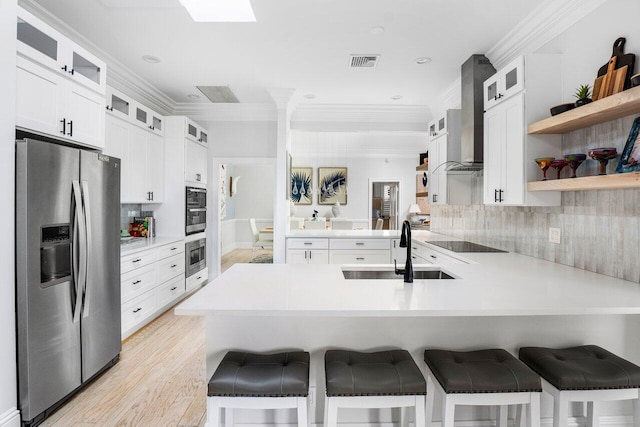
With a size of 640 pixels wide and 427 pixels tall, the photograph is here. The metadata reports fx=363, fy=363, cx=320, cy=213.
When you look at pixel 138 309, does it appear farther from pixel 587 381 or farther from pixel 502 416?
pixel 587 381

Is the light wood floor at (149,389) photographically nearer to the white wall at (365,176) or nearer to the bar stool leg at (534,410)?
the bar stool leg at (534,410)

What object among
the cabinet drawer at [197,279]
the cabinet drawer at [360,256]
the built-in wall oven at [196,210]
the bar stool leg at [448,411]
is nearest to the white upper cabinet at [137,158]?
the built-in wall oven at [196,210]

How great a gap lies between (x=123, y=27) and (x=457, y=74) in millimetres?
3316

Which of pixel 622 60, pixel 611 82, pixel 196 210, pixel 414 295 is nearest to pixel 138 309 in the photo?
pixel 196 210

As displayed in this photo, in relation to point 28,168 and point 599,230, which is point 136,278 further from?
point 599,230

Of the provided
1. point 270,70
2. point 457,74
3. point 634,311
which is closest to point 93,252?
point 270,70

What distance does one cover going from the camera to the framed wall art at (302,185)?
9.64 meters

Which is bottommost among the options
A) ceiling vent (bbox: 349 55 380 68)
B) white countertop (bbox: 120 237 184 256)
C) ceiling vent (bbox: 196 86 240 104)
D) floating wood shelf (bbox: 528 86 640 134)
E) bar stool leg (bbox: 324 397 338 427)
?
bar stool leg (bbox: 324 397 338 427)

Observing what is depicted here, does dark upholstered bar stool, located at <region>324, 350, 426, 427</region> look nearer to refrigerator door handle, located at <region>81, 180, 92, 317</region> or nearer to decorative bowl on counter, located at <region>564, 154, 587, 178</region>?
decorative bowl on counter, located at <region>564, 154, 587, 178</region>

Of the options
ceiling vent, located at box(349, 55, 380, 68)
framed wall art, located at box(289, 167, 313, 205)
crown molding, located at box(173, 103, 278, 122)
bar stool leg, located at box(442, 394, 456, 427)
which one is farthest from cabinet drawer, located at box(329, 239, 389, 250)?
framed wall art, located at box(289, 167, 313, 205)

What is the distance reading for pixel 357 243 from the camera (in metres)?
4.70

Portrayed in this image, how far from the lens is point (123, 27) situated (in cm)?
304

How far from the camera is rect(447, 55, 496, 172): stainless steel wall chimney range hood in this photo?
10.5 ft

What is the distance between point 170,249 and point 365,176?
6.57m
